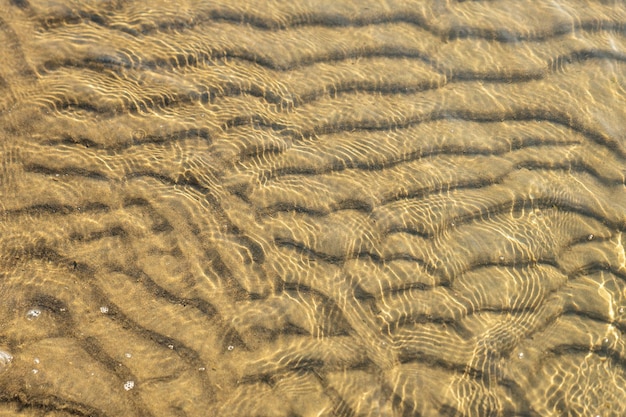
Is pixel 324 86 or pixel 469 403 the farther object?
pixel 324 86

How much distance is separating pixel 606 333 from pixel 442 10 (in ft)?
8.60

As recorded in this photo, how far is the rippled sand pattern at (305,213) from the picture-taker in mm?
2918

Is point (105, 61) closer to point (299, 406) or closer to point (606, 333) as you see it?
point (299, 406)

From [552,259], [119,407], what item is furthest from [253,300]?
[552,259]

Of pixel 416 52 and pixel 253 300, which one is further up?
pixel 416 52

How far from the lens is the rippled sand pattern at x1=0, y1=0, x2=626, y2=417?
2918 mm

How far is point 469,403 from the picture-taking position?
3.01 m

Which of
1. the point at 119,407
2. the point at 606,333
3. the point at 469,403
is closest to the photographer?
the point at 119,407

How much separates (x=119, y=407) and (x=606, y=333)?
8.97ft

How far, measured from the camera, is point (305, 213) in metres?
3.40

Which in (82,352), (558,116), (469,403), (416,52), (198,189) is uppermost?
(416,52)

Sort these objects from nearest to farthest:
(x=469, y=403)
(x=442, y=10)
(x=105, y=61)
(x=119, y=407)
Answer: (x=119, y=407) → (x=469, y=403) → (x=105, y=61) → (x=442, y=10)

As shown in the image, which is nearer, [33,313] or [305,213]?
[33,313]

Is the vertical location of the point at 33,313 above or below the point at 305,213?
below
